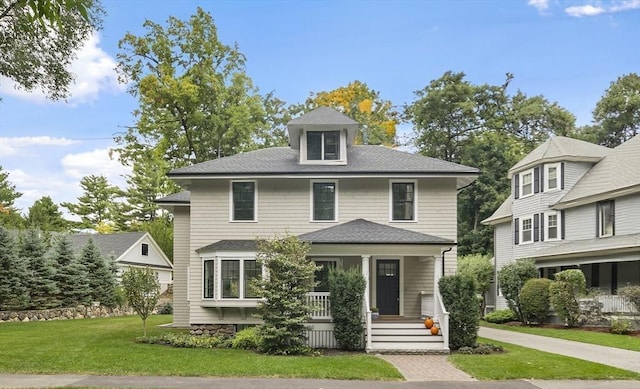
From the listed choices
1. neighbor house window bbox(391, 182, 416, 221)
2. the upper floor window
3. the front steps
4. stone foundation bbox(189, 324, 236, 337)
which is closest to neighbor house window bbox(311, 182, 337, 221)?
neighbor house window bbox(391, 182, 416, 221)

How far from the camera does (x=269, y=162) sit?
68.6ft

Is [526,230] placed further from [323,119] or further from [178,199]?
[178,199]

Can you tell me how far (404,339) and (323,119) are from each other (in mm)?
8125

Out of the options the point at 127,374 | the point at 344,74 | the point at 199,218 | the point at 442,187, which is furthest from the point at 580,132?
the point at 127,374

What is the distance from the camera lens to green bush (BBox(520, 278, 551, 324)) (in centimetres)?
2519

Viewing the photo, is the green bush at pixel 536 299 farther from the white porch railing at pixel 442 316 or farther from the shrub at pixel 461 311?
the shrub at pixel 461 311

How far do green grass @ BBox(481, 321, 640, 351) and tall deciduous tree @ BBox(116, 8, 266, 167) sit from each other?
20.1 m

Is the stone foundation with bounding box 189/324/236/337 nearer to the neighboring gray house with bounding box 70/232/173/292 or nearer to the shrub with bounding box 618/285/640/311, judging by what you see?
the shrub with bounding box 618/285/640/311

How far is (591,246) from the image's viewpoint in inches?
976

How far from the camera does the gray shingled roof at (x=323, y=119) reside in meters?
20.4

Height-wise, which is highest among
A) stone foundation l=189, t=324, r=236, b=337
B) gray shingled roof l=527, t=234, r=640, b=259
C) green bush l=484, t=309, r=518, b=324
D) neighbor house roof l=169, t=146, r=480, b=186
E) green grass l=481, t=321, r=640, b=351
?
neighbor house roof l=169, t=146, r=480, b=186

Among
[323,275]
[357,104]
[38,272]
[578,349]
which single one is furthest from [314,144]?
[357,104]

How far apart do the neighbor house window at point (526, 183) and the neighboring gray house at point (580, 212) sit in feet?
0.17

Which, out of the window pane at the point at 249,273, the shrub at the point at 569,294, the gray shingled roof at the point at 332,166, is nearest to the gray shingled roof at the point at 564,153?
the shrub at the point at 569,294
